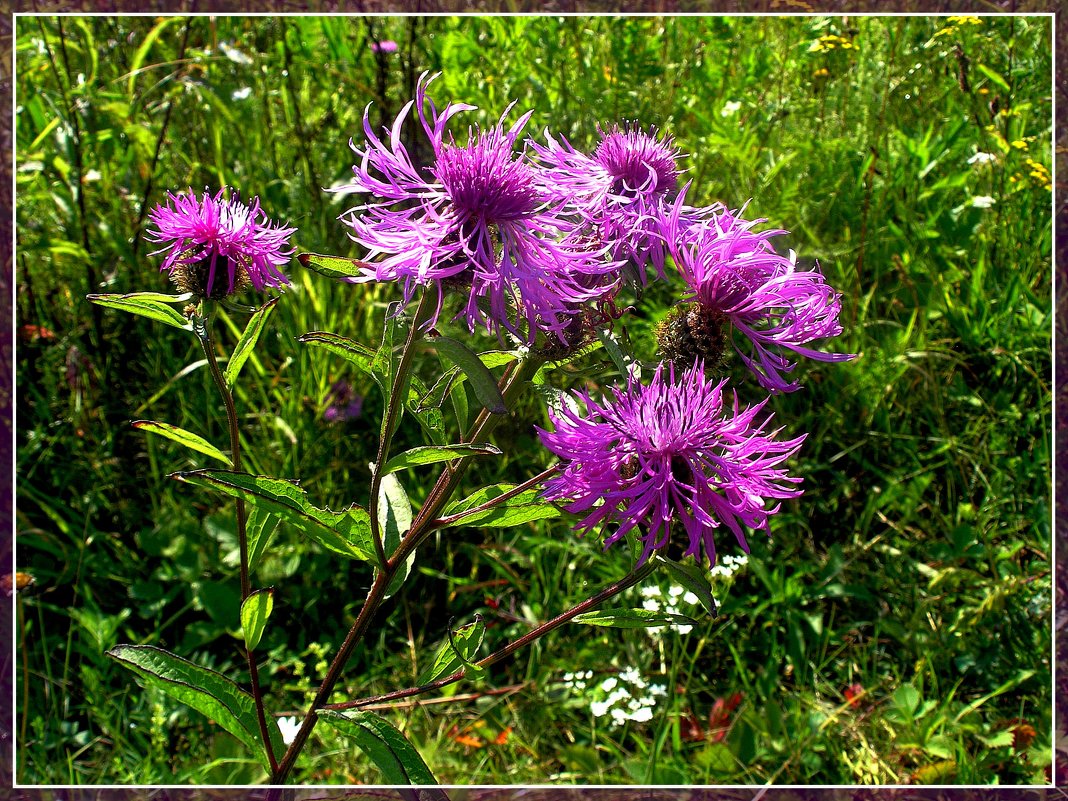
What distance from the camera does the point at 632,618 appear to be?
0.94 m

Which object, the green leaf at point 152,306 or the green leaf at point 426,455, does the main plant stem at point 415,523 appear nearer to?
the green leaf at point 426,455

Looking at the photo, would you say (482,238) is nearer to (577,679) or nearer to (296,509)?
(296,509)

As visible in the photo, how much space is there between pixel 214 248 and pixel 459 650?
1.60 feet

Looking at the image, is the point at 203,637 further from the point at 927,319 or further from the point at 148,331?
the point at 927,319

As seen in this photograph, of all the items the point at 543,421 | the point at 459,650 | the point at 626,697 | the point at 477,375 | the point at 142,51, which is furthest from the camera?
the point at 142,51

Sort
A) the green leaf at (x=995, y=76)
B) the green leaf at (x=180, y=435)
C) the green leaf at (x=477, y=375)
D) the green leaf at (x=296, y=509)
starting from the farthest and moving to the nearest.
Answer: the green leaf at (x=995, y=76)
the green leaf at (x=180, y=435)
the green leaf at (x=296, y=509)
the green leaf at (x=477, y=375)

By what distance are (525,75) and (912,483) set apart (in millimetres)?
1261

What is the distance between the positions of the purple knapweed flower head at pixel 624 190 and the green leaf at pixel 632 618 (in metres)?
0.33

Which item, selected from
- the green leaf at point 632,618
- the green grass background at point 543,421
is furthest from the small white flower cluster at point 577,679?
the green leaf at point 632,618

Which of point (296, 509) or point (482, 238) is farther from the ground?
point (482, 238)

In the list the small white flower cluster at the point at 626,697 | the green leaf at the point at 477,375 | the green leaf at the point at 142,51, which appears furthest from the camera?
the green leaf at the point at 142,51

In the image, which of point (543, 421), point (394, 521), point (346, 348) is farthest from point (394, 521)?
point (543, 421)

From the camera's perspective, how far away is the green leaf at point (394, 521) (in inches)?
39.4

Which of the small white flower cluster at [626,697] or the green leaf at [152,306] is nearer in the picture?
the green leaf at [152,306]
